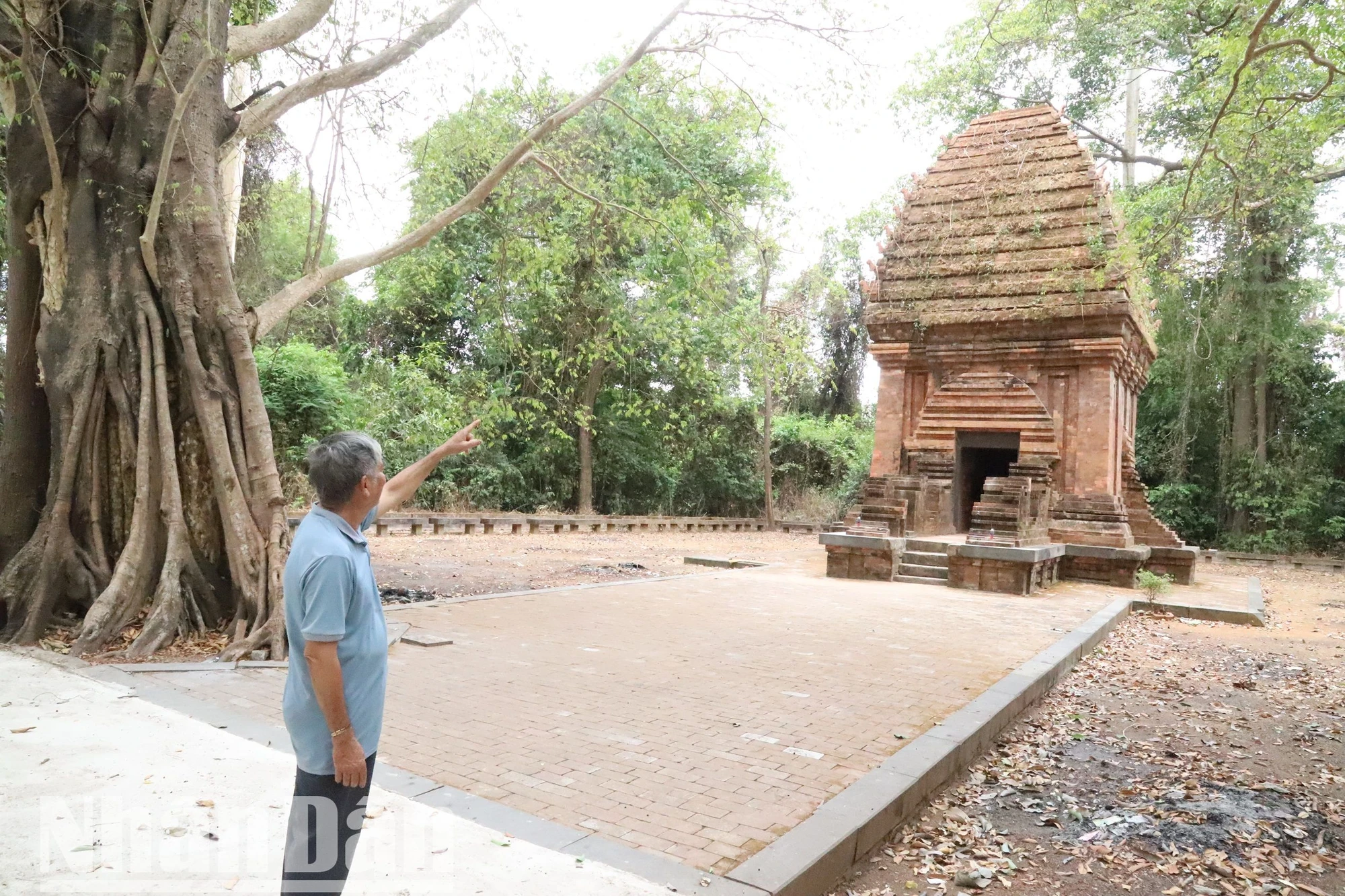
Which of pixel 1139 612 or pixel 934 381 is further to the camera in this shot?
pixel 934 381

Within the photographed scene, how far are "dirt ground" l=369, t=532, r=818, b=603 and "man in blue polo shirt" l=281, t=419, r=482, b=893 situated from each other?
6.41 m

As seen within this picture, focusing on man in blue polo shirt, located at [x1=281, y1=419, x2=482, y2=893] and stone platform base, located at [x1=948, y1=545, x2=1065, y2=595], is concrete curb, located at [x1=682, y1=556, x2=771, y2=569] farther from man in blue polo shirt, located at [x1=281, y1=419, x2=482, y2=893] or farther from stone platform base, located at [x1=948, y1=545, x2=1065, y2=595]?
man in blue polo shirt, located at [x1=281, y1=419, x2=482, y2=893]

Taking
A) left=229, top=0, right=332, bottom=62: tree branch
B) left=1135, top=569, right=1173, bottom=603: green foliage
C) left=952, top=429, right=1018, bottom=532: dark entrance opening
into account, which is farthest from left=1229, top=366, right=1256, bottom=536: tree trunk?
left=229, top=0, right=332, bottom=62: tree branch

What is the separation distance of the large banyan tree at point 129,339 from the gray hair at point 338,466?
429 centimetres

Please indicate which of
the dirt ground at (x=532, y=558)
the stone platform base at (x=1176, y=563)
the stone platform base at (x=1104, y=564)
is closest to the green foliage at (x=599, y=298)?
the dirt ground at (x=532, y=558)

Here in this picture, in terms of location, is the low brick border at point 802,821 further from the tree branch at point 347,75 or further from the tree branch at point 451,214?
the tree branch at point 347,75

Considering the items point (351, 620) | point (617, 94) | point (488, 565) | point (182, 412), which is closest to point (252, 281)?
point (617, 94)

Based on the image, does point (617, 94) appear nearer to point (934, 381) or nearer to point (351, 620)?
point (934, 381)

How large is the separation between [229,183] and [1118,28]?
13561 millimetres

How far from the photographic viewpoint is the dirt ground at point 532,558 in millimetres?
10289

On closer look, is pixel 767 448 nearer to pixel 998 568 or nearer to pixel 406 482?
pixel 998 568

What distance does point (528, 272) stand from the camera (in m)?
10.4

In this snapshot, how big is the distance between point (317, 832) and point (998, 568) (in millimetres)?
10088

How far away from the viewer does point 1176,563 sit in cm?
1304
